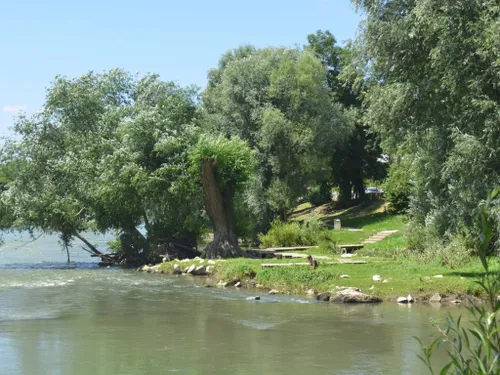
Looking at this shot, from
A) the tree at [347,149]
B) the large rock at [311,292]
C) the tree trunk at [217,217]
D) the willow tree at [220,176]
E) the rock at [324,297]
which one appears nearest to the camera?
the rock at [324,297]

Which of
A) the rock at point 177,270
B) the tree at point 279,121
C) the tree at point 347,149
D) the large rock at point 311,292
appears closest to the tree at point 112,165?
the rock at point 177,270

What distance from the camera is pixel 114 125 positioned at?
41.6 meters

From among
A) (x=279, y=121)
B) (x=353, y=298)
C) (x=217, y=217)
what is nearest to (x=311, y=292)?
(x=353, y=298)

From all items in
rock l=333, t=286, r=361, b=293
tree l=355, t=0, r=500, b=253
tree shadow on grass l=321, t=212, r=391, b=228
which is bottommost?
rock l=333, t=286, r=361, b=293

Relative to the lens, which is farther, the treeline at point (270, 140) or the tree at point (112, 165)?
the tree at point (112, 165)

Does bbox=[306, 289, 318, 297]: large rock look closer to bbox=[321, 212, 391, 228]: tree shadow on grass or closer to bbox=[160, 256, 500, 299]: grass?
bbox=[160, 256, 500, 299]: grass

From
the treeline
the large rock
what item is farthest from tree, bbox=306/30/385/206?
the large rock

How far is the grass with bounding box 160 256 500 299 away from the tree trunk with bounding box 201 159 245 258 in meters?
5.27

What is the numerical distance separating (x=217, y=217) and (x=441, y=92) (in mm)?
15856

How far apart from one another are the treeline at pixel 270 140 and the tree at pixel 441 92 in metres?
0.05

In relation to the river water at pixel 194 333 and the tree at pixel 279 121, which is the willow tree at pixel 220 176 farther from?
the tree at pixel 279 121

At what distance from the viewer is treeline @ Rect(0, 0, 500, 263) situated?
2250 centimetres

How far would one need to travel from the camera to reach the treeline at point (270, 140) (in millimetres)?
22500

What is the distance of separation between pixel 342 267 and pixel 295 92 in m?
22.3
